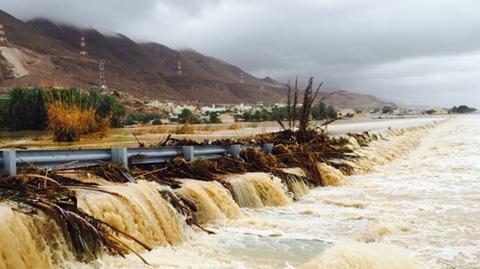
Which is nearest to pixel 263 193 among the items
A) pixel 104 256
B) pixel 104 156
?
pixel 104 156

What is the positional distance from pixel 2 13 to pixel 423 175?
162516 millimetres

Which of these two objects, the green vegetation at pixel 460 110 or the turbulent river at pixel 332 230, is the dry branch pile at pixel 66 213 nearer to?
the turbulent river at pixel 332 230

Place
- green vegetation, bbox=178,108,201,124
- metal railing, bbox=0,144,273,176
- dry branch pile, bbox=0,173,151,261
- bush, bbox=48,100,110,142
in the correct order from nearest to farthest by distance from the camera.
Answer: dry branch pile, bbox=0,173,151,261, metal railing, bbox=0,144,273,176, bush, bbox=48,100,110,142, green vegetation, bbox=178,108,201,124

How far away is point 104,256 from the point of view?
19.7ft

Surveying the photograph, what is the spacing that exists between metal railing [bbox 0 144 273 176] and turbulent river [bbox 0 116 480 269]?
3.86 ft

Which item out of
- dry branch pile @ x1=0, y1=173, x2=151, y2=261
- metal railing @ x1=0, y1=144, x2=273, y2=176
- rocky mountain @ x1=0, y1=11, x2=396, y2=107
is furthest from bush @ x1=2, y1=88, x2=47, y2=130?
rocky mountain @ x1=0, y1=11, x2=396, y2=107

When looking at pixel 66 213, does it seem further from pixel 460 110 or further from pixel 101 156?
pixel 460 110

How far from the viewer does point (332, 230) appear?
8398 millimetres

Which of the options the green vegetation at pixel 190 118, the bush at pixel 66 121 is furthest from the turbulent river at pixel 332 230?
the green vegetation at pixel 190 118

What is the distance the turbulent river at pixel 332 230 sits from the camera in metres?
6.46

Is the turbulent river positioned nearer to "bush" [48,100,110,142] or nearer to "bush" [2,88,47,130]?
"bush" [48,100,110,142]

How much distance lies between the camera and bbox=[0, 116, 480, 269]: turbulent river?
646cm

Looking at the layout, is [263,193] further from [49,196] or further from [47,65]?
[47,65]

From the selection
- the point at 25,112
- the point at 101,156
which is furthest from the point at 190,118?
the point at 101,156
